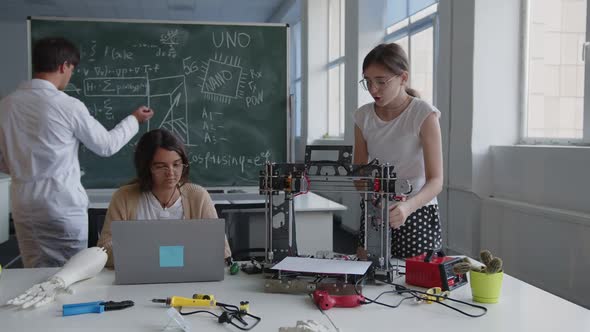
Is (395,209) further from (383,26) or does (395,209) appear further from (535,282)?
(383,26)

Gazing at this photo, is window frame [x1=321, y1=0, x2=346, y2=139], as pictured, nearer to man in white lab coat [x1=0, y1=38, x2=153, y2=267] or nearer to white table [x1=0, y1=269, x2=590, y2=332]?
man in white lab coat [x1=0, y1=38, x2=153, y2=267]

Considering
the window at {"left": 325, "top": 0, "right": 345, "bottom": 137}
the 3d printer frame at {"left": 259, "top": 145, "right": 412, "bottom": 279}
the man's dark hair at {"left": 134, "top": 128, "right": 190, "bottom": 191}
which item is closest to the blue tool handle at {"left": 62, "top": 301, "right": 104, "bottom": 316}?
the 3d printer frame at {"left": 259, "top": 145, "right": 412, "bottom": 279}

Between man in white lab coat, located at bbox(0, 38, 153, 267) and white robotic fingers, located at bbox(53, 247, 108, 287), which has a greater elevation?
man in white lab coat, located at bbox(0, 38, 153, 267)

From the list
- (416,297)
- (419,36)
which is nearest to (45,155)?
(416,297)

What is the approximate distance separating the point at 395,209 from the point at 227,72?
232 cm

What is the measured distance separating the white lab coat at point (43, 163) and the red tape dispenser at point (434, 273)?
58.3 inches

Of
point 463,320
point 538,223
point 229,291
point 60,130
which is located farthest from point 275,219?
point 538,223

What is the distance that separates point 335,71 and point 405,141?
515cm

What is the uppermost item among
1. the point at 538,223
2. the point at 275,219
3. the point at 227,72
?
the point at 227,72

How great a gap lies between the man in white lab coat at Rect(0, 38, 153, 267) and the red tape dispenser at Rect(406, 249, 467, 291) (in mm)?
1479

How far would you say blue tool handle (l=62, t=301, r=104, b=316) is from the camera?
1266 mm

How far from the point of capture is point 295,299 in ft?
4.54

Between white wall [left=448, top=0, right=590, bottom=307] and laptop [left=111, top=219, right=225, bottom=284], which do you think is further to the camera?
white wall [left=448, top=0, right=590, bottom=307]

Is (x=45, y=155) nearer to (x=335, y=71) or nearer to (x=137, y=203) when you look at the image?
(x=137, y=203)
